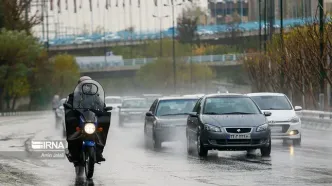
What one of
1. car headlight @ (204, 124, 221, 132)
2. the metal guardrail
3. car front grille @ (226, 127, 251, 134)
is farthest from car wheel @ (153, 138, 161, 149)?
the metal guardrail

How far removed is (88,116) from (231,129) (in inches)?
279

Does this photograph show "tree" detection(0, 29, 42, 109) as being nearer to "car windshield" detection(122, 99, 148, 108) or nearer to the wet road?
"car windshield" detection(122, 99, 148, 108)

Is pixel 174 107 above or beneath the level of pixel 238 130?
beneath

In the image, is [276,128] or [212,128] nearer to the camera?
[212,128]

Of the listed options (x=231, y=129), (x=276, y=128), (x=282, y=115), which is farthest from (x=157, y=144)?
(x=231, y=129)

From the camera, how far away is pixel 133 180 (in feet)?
63.5

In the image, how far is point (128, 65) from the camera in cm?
15825

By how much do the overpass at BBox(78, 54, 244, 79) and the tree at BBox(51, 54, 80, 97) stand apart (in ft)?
6.89

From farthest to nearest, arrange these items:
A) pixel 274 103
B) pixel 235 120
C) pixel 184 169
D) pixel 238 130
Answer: pixel 274 103 < pixel 235 120 < pixel 238 130 < pixel 184 169

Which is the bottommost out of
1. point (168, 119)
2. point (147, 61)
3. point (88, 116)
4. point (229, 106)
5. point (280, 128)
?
point (147, 61)

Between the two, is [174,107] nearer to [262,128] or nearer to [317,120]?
[262,128]

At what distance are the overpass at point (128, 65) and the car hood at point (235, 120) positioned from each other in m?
117

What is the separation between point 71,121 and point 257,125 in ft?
23.8

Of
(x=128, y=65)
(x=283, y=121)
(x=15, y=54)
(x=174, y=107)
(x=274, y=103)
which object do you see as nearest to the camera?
(x=283, y=121)
